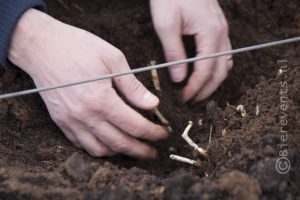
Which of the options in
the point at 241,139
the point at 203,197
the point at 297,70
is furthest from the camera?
the point at 297,70

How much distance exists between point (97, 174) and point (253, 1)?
1.18m

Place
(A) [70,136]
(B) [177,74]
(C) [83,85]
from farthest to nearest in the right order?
(B) [177,74], (A) [70,136], (C) [83,85]

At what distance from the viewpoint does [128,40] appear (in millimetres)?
1773

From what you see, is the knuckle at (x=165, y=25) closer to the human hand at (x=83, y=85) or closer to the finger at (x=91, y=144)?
the human hand at (x=83, y=85)

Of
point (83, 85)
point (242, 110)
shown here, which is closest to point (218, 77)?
point (242, 110)

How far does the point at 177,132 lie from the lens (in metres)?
1.59

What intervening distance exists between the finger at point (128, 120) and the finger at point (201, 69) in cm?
26

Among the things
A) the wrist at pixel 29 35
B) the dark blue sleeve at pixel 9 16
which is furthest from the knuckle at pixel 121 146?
the dark blue sleeve at pixel 9 16

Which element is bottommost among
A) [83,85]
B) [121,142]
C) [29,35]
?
[121,142]

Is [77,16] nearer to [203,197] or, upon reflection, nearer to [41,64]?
[41,64]

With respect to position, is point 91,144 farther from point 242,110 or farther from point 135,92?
point 242,110

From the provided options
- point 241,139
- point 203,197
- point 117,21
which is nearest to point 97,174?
point 203,197

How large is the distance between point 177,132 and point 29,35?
60cm

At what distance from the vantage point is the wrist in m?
1.41
